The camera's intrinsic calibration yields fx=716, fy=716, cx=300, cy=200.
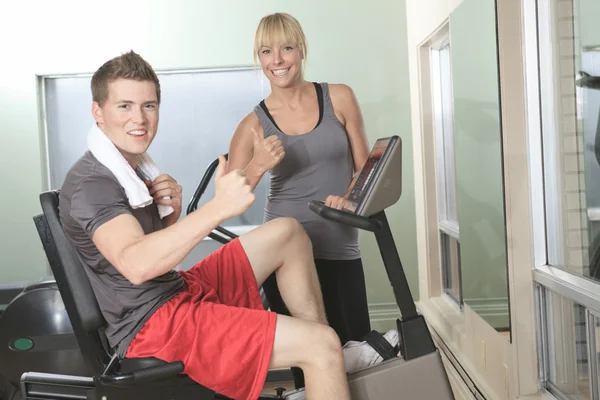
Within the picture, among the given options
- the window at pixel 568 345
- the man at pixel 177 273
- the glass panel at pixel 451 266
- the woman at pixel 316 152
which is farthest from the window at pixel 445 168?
the man at pixel 177 273

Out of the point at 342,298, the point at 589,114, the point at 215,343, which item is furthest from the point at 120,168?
the point at 589,114

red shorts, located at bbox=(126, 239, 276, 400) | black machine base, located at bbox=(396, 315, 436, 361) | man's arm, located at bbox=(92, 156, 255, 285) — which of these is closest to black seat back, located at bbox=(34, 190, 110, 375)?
red shorts, located at bbox=(126, 239, 276, 400)

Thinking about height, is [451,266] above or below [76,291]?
below

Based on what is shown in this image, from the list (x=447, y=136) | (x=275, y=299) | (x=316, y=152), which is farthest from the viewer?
(x=447, y=136)

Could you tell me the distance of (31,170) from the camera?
5023mm

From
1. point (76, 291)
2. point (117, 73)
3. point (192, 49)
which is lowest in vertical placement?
point (76, 291)

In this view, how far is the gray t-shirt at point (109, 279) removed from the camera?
5.95 ft

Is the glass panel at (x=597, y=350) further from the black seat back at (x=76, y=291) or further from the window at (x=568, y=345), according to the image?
the black seat back at (x=76, y=291)

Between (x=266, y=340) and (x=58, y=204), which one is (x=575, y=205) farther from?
(x=58, y=204)

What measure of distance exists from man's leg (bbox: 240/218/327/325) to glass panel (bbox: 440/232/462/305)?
2.16 m

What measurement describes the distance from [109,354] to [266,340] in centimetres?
47

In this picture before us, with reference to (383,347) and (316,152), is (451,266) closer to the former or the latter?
(316,152)

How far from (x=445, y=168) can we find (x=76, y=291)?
2.88 meters

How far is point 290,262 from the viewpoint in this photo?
208 cm
